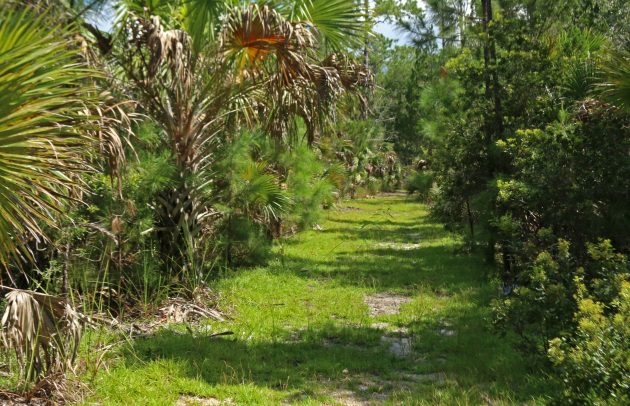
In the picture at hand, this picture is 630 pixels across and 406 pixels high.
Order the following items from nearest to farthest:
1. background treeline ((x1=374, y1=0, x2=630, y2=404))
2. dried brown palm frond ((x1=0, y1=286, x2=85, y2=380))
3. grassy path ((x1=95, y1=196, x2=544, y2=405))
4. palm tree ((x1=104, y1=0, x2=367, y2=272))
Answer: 1. dried brown palm frond ((x1=0, y1=286, x2=85, y2=380))
2. background treeline ((x1=374, y1=0, x2=630, y2=404))
3. grassy path ((x1=95, y1=196, x2=544, y2=405))
4. palm tree ((x1=104, y1=0, x2=367, y2=272))

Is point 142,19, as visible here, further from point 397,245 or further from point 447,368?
point 397,245

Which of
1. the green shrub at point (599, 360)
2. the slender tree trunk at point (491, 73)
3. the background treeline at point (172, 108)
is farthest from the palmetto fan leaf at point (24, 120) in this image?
the slender tree trunk at point (491, 73)

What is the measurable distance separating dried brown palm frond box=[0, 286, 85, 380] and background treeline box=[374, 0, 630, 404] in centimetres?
342

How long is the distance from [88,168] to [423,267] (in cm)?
886

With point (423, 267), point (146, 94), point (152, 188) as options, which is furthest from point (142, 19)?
point (423, 267)

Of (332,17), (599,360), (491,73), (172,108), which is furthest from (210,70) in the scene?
(599,360)

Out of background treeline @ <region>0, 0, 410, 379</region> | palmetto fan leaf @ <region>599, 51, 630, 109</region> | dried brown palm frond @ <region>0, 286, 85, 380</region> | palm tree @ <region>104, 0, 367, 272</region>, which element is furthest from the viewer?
palm tree @ <region>104, 0, 367, 272</region>

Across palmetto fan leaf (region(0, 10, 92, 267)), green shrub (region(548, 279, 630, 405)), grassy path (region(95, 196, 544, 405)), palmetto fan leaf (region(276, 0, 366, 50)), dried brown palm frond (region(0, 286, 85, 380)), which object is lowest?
grassy path (region(95, 196, 544, 405))

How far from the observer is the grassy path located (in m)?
5.62

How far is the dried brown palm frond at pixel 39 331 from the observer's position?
4.42m

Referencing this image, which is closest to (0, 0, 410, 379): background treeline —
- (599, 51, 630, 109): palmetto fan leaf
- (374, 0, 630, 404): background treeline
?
(374, 0, 630, 404): background treeline

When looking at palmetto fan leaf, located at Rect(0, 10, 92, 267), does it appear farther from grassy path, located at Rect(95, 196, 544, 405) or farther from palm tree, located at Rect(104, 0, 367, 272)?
palm tree, located at Rect(104, 0, 367, 272)

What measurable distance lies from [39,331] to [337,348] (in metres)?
3.40

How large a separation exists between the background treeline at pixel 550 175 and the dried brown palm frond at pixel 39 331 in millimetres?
3419
